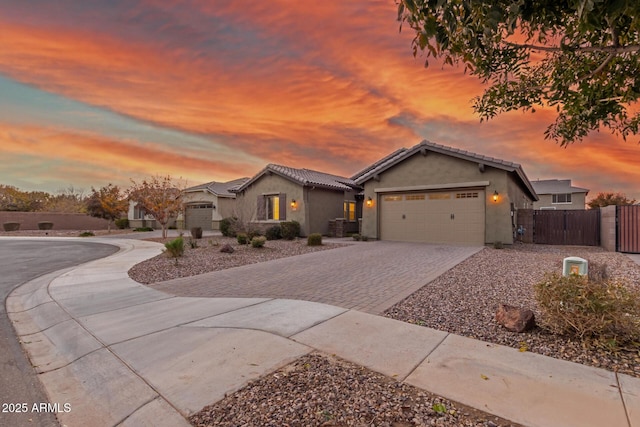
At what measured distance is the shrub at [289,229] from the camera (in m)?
17.7

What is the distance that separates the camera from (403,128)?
55.9 feet

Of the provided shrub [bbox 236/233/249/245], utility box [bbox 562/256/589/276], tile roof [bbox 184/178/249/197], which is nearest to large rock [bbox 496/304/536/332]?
utility box [bbox 562/256/589/276]

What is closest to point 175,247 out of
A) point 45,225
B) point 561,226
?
point 561,226

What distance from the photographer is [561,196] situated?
38.4m

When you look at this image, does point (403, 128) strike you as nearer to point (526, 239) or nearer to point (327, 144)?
point (327, 144)

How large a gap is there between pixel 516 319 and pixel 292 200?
1587 centimetres

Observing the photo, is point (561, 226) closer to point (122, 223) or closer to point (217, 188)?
point (217, 188)

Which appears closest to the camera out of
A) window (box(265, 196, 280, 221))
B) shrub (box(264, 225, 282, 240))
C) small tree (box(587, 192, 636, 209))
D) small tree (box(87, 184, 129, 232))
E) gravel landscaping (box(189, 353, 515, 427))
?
gravel landscaping (box(189, 353, 515, 427))

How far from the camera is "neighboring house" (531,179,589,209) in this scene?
123 ft

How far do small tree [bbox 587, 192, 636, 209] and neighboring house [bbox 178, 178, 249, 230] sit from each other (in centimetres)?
4874

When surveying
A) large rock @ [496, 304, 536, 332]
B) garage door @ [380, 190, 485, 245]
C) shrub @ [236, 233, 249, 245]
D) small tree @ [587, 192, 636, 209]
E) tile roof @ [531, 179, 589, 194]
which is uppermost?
tile roof @ [531, 179, 589, 194]

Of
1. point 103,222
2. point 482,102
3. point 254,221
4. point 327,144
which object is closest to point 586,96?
point 482,102

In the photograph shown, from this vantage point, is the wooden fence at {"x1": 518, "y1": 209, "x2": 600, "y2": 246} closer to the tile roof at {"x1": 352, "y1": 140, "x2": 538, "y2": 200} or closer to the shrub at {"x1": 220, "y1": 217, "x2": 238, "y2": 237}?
the tile roof at {"x1": 352, "y1": 140, "x2": 538, "y2": 200}

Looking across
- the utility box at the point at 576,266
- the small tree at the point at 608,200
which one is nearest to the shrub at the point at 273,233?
the utility box at the point at 576,266
